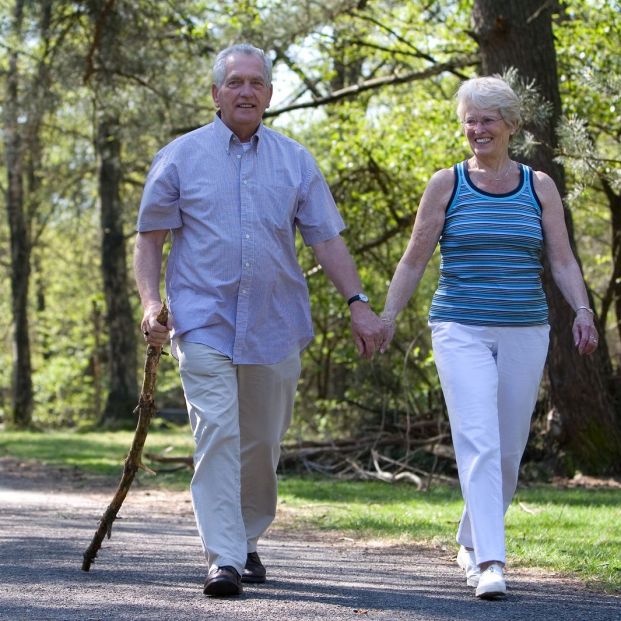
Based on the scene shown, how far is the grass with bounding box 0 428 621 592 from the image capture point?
6.63 m

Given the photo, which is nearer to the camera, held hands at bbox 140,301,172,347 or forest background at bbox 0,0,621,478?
held hands at bbox 140,301,172,347

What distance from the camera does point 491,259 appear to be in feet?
17.7

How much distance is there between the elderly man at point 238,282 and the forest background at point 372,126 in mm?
4200

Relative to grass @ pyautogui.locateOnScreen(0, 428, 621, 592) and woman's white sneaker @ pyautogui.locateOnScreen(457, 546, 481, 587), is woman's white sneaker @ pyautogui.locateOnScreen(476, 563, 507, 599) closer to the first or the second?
woman's white sneaker @ pyautogui.locateOnScreen(457, 546, 481, 587)

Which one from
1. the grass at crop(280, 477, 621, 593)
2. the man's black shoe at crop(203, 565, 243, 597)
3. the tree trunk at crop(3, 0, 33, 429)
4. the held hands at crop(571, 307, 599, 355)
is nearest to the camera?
the man's black shoe at crop(203, 565, 243, 597)

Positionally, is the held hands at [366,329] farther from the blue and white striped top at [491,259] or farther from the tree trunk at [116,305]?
the tree trunk at [116,305]

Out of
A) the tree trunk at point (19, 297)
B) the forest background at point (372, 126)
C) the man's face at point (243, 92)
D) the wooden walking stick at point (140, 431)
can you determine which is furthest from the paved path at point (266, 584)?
the tree trunk at point (19, 297)

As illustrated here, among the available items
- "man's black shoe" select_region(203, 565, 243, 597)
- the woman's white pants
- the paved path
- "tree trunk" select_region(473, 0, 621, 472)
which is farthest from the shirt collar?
"tree trunk" select_region(473, 0, 621, 472)

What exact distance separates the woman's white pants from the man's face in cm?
120

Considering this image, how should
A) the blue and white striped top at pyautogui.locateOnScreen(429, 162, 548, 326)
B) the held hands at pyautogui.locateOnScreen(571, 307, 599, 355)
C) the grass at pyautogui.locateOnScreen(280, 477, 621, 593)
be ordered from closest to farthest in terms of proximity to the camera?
the blue and white striped top at pyautogui.locateOnScreen(429, 162, 548, 326) → the held hands at pyautogui.locateOnScreen(571, 307, 599, 355) → the grass at pyautogui.locateOnScreen(280, 477, 621, 593)

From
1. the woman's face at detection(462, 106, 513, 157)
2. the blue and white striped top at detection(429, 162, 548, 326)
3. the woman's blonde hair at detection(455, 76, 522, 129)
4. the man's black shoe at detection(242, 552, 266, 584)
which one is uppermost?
the woman's blonde hair at detection(455, 76, 522, 129)

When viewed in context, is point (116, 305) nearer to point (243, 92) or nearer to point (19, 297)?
point (19, 297)

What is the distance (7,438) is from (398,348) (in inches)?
375

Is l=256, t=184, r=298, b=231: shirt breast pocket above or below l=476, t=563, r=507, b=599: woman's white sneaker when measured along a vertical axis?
above
